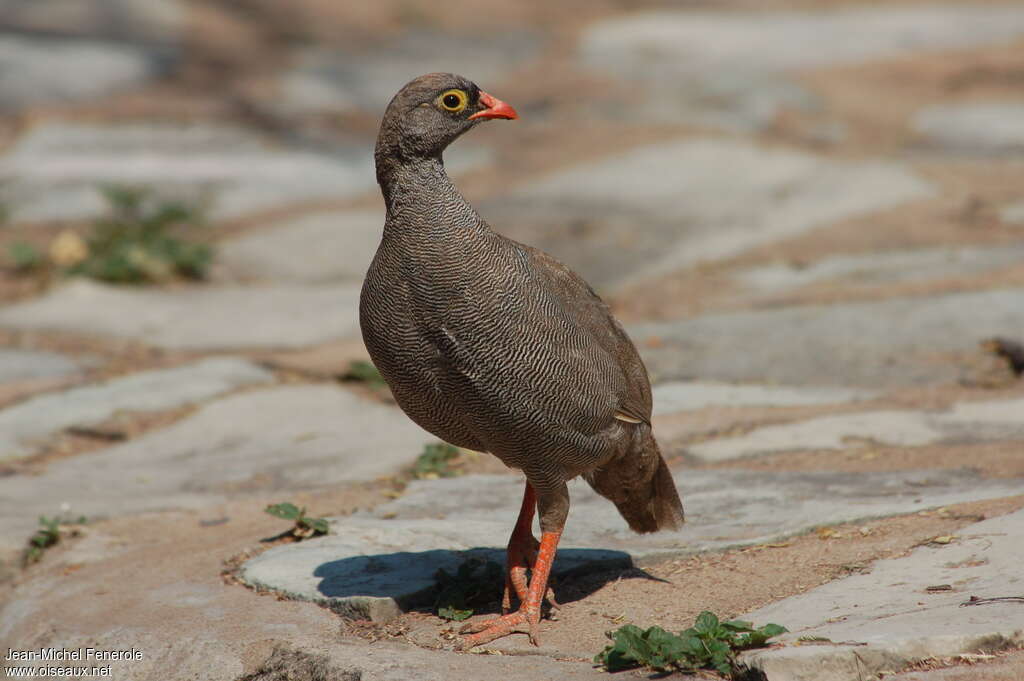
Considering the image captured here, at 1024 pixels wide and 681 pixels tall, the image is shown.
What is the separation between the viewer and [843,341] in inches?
318

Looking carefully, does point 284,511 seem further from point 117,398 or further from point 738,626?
point 117,398

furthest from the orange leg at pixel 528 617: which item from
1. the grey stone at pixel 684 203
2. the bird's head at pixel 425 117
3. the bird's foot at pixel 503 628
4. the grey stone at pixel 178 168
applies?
the grey stone at pixel 178 168

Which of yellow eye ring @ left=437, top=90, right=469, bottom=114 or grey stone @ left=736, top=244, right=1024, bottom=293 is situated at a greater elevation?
yellow eye ring @ left=437, top=90, right=469, bottom=114

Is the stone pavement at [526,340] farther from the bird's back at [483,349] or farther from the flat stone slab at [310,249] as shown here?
the bird's back at [483,349]

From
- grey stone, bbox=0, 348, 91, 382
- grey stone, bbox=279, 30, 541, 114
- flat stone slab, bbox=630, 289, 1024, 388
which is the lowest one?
grey stone, bbox=0, 348, 91, 382

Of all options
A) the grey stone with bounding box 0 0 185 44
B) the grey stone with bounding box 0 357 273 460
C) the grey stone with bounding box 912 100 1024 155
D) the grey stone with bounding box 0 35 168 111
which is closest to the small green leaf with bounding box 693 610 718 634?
the grey stone with bounding box 0 357 273 460

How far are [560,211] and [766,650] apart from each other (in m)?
8.72

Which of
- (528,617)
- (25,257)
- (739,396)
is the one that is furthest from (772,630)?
(25,257)

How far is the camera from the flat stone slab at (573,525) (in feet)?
16.2

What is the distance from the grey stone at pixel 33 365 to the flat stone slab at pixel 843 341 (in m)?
4.00

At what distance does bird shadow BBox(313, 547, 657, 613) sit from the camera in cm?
479

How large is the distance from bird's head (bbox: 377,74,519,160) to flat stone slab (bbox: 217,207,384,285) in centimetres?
663

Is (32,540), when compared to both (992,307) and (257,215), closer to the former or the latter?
(992,307)

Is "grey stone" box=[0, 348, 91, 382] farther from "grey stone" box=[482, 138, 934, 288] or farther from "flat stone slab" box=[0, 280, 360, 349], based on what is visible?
"grey stone" box=[482, 138, 934, 288]
